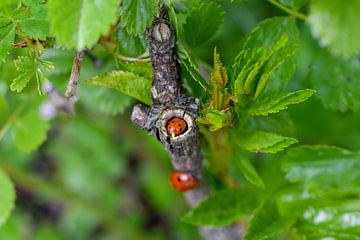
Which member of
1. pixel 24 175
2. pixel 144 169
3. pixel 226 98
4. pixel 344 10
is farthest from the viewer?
pixel 144 169

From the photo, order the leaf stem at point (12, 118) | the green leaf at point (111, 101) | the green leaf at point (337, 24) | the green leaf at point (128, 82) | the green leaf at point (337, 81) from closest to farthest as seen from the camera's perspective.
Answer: the green leaf at point (337, 24), the green leaf at point (128, 82), the green leaf at point (337, 81), the green leaf at point (111, 101), the leaf stem at point (12, 118)

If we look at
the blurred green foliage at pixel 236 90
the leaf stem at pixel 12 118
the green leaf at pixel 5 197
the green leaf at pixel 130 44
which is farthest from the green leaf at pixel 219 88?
the leaf stem at pixel 12 118

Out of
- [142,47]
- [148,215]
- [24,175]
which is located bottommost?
[148,215]

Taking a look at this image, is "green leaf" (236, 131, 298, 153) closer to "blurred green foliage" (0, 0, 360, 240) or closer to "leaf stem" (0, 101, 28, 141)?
"blurred green foliage" (0, 0, 360, 240)

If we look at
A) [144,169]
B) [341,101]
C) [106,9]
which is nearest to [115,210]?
[144,169]

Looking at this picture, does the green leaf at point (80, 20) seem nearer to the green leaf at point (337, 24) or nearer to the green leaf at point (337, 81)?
the green leaf at point (337, 24)

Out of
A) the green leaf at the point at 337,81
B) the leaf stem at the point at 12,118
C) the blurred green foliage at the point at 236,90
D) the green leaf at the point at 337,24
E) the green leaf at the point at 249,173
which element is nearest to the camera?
the green leaf at the point at 337,24

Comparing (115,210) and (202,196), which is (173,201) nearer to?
(115,210)

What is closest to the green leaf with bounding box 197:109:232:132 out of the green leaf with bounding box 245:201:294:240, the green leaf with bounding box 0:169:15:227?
the green leaf with bounding box 245:201:294:240
